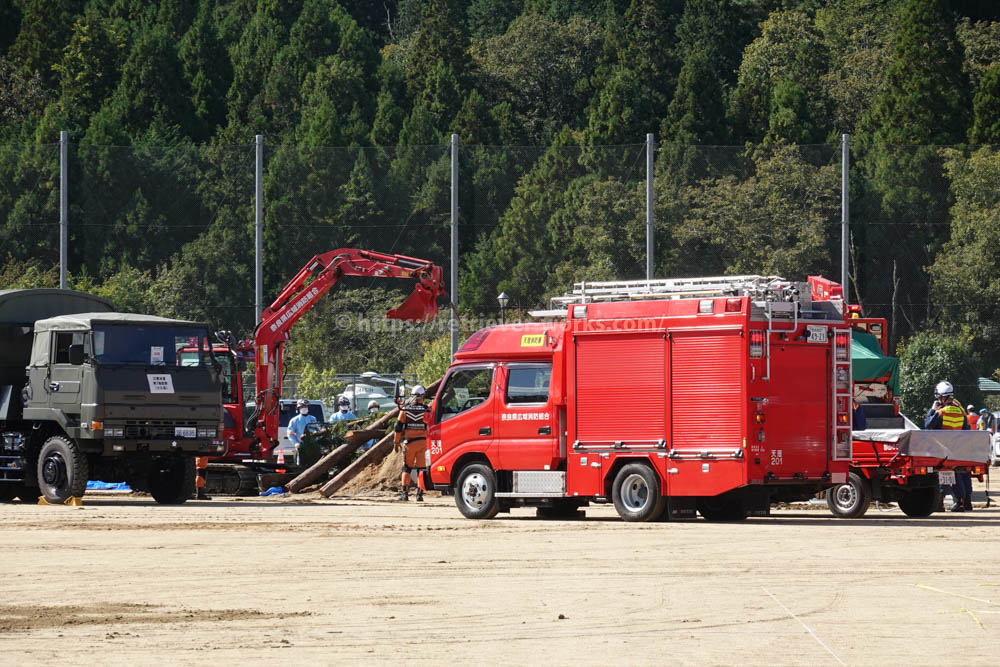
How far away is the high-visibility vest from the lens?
27.0 m

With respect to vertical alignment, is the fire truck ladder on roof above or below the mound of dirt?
above

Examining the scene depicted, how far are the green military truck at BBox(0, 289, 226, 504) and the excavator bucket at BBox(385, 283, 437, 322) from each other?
7.61 metres

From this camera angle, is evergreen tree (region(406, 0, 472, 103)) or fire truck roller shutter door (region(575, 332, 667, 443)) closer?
fire truck roller shutter door (region(575, 332, 667, 443))

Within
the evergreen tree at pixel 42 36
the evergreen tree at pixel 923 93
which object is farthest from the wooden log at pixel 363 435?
the evergreen tree at pixel 42 36

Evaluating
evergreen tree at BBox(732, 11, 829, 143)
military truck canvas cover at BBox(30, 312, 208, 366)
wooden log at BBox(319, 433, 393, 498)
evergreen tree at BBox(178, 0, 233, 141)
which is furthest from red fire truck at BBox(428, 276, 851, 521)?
evergreen tree at BBox(178, 0, 233, 141)

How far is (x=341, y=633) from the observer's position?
38.1 feet

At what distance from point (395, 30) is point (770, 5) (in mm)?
29675

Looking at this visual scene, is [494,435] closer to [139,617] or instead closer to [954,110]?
[139,617]

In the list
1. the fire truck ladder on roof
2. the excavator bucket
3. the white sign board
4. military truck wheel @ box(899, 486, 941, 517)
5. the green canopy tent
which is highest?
the excavator bucket

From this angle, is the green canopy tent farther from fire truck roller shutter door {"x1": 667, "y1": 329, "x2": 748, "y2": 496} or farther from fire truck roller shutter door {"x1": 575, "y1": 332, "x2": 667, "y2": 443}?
fire truck roller shutter door {"x1": 667, "y1": 329, "x2": 748, "y2": 496}

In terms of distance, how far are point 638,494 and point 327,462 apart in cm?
1088

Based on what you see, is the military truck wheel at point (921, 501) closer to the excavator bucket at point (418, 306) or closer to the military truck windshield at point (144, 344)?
the military truck windshield at point (144, 344)

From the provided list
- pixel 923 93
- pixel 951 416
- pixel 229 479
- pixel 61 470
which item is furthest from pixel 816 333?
pixel 923 93

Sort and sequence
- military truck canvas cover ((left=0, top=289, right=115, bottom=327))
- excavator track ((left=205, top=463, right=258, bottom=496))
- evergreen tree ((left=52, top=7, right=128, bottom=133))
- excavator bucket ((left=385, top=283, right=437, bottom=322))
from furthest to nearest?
evergreen tree ((left=52, top=7, right=128, bottom=133)), excavator bucket ((left=385, top=283, right=437, bottom=322)), excavator track ((left=205, top=463, right=258, bottom=496)), military truck canvas cover ((left=0, top=289, right=115, bottom=327))
